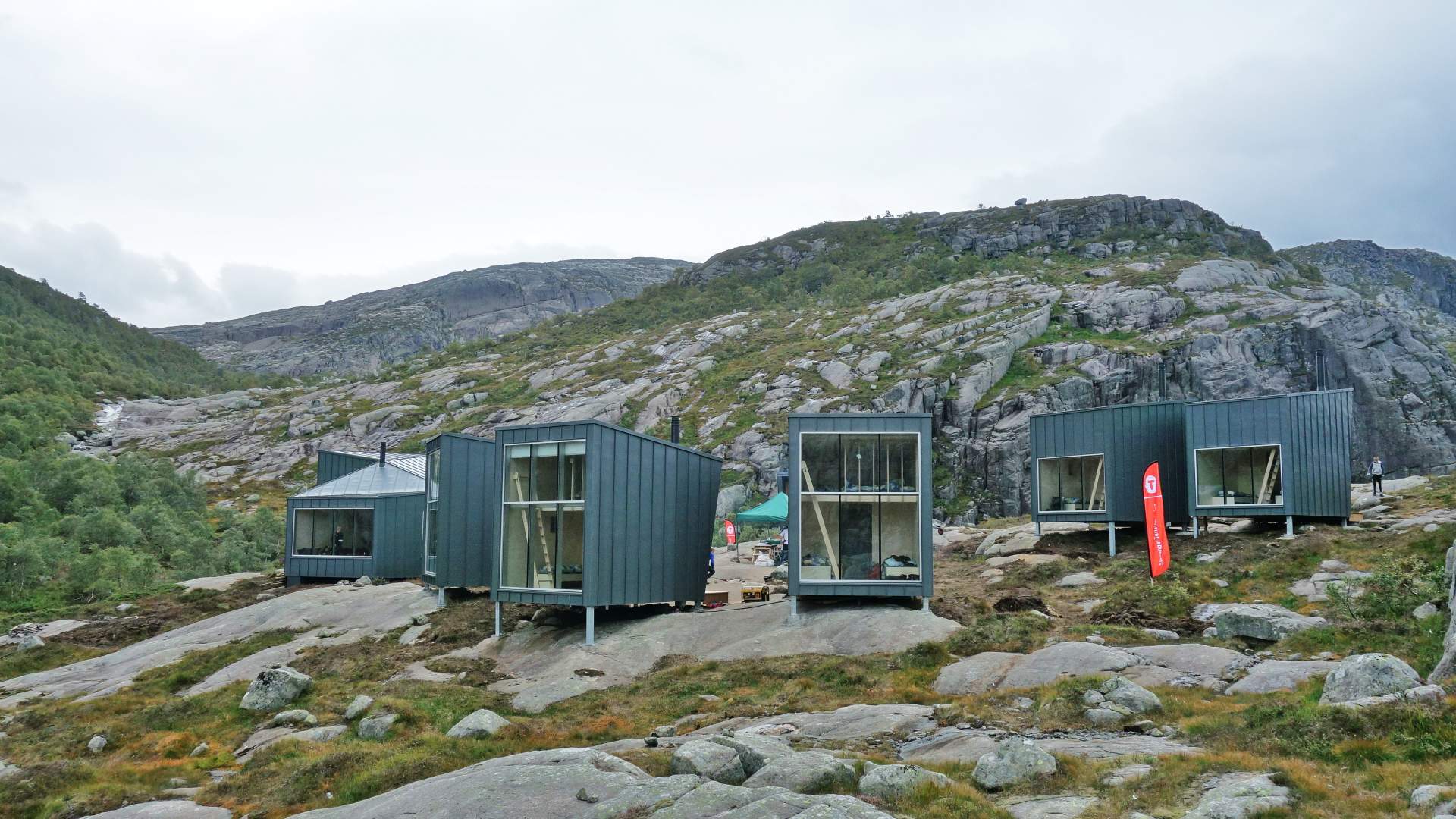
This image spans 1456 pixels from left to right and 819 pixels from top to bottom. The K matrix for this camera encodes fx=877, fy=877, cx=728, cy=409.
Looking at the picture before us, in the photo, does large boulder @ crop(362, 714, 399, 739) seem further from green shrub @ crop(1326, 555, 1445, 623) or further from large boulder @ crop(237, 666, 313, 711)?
green shrub @ crop(1326, 555, 1445, 623)

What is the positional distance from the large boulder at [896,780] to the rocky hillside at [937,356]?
124 ft

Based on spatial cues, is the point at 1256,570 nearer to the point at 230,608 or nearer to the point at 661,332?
the point at 230,608

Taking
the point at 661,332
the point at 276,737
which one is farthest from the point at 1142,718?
the point at 661,332

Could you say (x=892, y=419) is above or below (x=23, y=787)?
above

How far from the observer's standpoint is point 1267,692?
1598 centimetres

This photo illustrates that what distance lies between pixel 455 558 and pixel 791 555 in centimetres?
1465

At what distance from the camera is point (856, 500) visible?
27.6m

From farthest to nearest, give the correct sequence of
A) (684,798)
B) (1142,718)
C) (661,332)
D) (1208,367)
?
(661,332) → (1208,367) → (1142,718) → (684,798)

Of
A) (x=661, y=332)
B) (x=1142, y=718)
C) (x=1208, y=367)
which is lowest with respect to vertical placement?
(x=1142, y=718)

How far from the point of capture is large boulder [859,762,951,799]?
11617 mm

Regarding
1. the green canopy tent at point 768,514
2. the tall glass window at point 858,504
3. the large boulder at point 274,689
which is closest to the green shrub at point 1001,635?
the tall glass window at point 858,504

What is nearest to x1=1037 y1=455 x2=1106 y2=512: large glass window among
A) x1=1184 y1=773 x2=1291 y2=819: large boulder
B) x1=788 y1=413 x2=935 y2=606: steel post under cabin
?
x1=788 y1=413 x2=935 y2=606: steel post under cabin

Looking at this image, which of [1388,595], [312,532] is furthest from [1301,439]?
[312,532]

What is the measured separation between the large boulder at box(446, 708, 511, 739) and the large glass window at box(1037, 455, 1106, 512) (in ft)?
93.1
